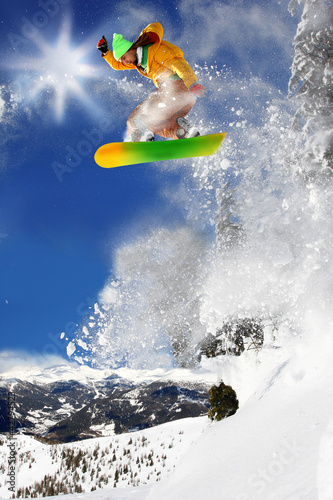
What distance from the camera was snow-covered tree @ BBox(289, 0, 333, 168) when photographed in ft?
30.0

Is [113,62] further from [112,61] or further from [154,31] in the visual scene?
[154,31]

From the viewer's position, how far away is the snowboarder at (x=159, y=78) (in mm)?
5285

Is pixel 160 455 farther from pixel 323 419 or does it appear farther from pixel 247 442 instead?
pixel 323 419

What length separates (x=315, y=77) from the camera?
9.45 m

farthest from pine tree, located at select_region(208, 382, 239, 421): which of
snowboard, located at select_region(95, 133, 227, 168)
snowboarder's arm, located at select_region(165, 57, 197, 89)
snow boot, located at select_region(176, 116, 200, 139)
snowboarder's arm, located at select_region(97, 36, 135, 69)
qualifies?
snowboarder's arm, located at select_region(97, 36, 135, 69)

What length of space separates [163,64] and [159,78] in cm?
28

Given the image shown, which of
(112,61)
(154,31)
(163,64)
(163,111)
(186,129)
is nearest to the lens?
(154,31)

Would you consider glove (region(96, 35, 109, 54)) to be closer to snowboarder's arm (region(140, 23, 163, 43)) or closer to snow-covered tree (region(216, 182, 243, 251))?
snowboarder's arm (region(140, 23, 163, 43))

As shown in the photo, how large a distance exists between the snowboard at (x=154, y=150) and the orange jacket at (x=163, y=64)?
47.9 inches


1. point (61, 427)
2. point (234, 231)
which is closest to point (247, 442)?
point (234, 231)

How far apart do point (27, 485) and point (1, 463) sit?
2.90m

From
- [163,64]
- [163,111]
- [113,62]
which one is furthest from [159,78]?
[113,62]

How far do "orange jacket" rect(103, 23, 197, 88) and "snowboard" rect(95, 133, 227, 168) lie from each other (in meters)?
1.22

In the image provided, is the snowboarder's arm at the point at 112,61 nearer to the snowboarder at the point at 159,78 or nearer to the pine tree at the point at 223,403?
the snowboarder at the point at 159,78
